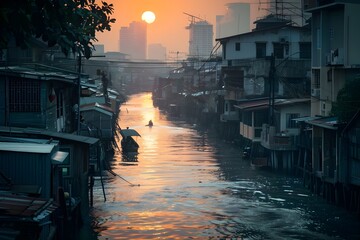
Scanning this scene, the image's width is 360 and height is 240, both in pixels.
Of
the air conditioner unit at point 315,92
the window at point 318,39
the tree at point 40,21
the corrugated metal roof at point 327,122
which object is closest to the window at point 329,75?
the air conditioner unit at point 315,92

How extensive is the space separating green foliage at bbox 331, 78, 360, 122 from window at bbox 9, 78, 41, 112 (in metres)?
15.3

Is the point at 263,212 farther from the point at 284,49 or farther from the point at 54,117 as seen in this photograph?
the point at 284,49

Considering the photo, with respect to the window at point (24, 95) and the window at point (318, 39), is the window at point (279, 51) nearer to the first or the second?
the window at point (318, 39)

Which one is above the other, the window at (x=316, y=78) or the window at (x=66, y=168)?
the window at (x=316, y=78)

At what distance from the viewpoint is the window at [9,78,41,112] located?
26.3 meters

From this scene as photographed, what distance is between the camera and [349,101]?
3275cm

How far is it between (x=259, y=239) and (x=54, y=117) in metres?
10.4

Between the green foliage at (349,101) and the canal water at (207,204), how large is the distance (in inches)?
185

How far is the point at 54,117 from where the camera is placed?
2875 cm

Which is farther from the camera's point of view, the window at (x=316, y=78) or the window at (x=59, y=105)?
the window at (x=316, y=78)

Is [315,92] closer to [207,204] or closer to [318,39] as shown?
[318,39]

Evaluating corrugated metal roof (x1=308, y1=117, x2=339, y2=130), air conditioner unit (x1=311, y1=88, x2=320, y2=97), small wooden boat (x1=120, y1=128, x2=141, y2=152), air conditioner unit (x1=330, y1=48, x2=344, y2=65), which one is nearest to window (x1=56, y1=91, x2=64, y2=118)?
corrugated metal roof (x1=308, y1=117, x2=339, y2=130)

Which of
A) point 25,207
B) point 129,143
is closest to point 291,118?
point 129,143

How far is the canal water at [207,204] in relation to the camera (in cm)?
2773
